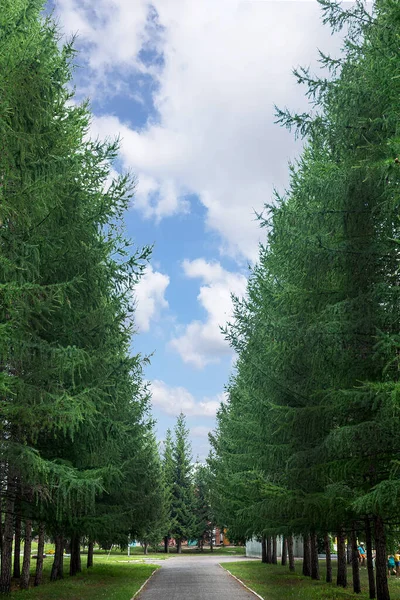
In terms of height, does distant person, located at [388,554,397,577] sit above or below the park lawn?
below

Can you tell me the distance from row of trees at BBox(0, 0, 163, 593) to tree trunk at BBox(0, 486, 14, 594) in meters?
0.03

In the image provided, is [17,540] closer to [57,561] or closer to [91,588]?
[91,588]

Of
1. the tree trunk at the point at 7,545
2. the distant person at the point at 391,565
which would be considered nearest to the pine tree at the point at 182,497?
the distant person at the point at 391,565

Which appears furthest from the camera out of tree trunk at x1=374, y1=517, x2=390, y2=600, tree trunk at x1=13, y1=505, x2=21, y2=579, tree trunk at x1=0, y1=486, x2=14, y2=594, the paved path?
the paved path

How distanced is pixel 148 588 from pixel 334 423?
31.4 ft

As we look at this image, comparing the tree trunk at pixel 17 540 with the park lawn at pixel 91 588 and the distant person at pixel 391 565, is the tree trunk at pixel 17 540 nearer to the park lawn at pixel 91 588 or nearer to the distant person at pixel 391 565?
the park lawn at pixel 91 588

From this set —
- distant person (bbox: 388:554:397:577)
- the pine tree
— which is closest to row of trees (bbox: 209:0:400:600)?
distant person (bbox: 388:554:397:577)

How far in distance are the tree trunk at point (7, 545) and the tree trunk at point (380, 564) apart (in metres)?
7.60

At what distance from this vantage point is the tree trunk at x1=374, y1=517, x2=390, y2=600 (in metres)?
12.3

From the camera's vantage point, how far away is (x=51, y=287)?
33.5 ft

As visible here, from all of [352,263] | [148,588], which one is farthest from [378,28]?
[148,588]

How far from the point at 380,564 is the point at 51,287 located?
876 cm

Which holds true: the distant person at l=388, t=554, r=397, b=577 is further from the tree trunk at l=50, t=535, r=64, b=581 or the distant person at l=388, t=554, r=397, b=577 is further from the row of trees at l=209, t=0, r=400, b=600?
the row of trees at l=209, t=0, r=400, b=600

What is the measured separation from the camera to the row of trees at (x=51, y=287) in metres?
10.3
